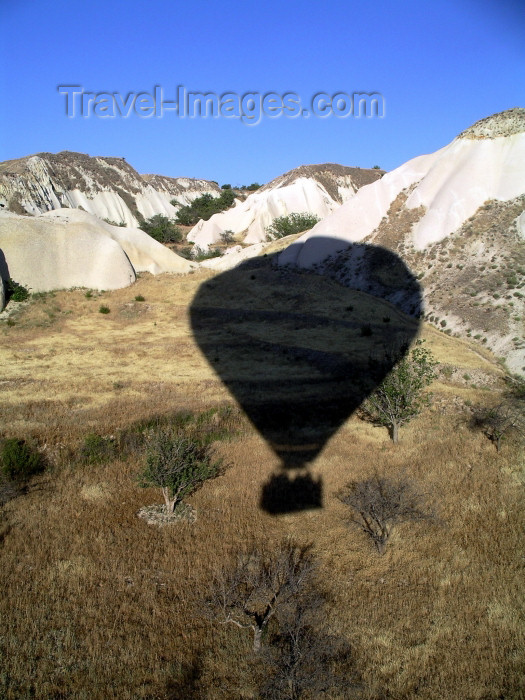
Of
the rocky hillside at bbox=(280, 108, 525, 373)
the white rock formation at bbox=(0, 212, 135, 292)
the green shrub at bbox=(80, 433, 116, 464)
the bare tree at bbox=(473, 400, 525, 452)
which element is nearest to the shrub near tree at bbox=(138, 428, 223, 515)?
the green shrub at bbox=(80, 433, 116, 464)

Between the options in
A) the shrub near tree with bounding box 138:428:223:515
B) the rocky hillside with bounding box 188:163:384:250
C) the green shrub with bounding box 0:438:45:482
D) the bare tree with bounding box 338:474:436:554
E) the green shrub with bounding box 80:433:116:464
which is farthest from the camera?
the rocky hillside with bounding box 188:163:384:250

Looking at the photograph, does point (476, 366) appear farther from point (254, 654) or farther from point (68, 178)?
point (68, 178)

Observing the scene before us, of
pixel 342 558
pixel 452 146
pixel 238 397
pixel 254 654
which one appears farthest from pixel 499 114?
pixel 254 654

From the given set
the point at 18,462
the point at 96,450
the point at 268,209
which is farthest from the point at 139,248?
the point at 18,462

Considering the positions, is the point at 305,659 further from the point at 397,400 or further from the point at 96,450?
the point at 397,400

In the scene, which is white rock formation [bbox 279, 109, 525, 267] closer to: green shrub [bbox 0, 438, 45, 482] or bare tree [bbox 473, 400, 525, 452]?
bare tree [bbox 473, 400, 525, 452]

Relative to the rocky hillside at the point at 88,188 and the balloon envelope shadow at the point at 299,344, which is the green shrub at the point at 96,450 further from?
the rocky hillside at the point at 88,188

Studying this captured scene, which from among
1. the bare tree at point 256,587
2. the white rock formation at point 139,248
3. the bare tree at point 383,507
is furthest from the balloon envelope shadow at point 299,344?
the white rock formation at point 139,248

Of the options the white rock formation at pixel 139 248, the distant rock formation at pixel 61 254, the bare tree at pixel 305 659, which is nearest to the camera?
the bare tree at pixel 305 659
